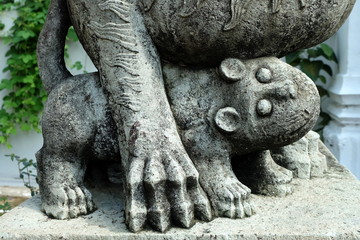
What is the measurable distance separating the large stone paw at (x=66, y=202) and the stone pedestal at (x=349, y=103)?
1.83 metres

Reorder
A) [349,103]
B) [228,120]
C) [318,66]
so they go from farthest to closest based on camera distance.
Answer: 1. [318,66]
2. [349,103]
3. [228,120]

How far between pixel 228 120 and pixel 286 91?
16 centimetres

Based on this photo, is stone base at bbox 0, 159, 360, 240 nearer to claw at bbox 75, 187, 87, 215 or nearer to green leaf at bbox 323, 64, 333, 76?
claw at bbox 75, 187, 87, 215

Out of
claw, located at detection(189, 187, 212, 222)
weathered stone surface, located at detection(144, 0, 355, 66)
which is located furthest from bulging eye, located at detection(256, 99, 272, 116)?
claw, located at detection(189, 187, 212, 222)

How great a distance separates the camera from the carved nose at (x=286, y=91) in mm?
1168

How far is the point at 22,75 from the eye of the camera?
3.21m

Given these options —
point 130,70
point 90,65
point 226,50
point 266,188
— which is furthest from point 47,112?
point 90,65

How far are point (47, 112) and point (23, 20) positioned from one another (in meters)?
2.09

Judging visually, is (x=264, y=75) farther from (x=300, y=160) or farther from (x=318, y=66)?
(x=318, y=66)

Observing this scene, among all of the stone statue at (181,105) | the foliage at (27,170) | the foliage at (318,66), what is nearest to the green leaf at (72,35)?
the foliage at (27,170)

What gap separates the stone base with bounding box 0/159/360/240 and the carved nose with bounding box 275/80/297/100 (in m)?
0.29

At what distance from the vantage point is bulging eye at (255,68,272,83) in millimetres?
1192

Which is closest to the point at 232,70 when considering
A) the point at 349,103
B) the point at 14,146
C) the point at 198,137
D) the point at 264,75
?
the point at 264,75

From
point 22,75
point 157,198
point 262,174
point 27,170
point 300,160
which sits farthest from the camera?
point 22,75
